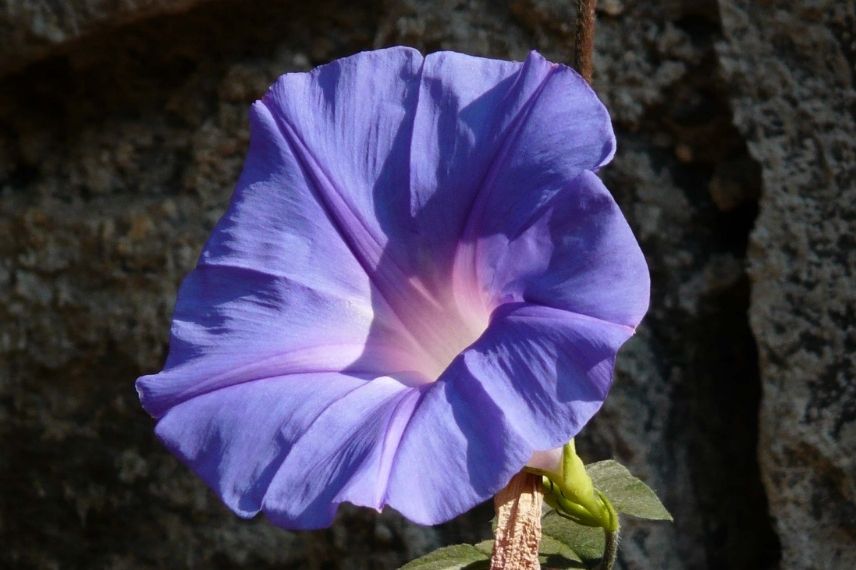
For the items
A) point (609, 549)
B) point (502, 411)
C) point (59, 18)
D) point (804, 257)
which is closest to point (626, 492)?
point (609, 549)

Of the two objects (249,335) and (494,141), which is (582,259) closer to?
(494,141)

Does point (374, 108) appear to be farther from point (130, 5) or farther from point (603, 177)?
point (130, 5)

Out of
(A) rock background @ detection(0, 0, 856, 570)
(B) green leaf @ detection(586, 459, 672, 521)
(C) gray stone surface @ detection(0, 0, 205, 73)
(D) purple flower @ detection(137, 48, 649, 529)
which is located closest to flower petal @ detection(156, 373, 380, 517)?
(D) purple flower @ detection(137, 48, 649, 529)

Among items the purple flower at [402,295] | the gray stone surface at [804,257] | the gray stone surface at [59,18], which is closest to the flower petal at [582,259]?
the purple flower at [402,295]

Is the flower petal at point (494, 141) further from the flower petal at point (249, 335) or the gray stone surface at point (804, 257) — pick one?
the gray stone surface at point (804, 257)

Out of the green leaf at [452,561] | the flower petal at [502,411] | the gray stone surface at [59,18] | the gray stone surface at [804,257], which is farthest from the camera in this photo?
the gray stone surface at [59,18]

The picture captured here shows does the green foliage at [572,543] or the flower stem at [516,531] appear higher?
the flower stem at [516,531]

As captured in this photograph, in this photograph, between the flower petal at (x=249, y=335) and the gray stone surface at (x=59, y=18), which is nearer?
the flower petal at (x=249, y=335)
